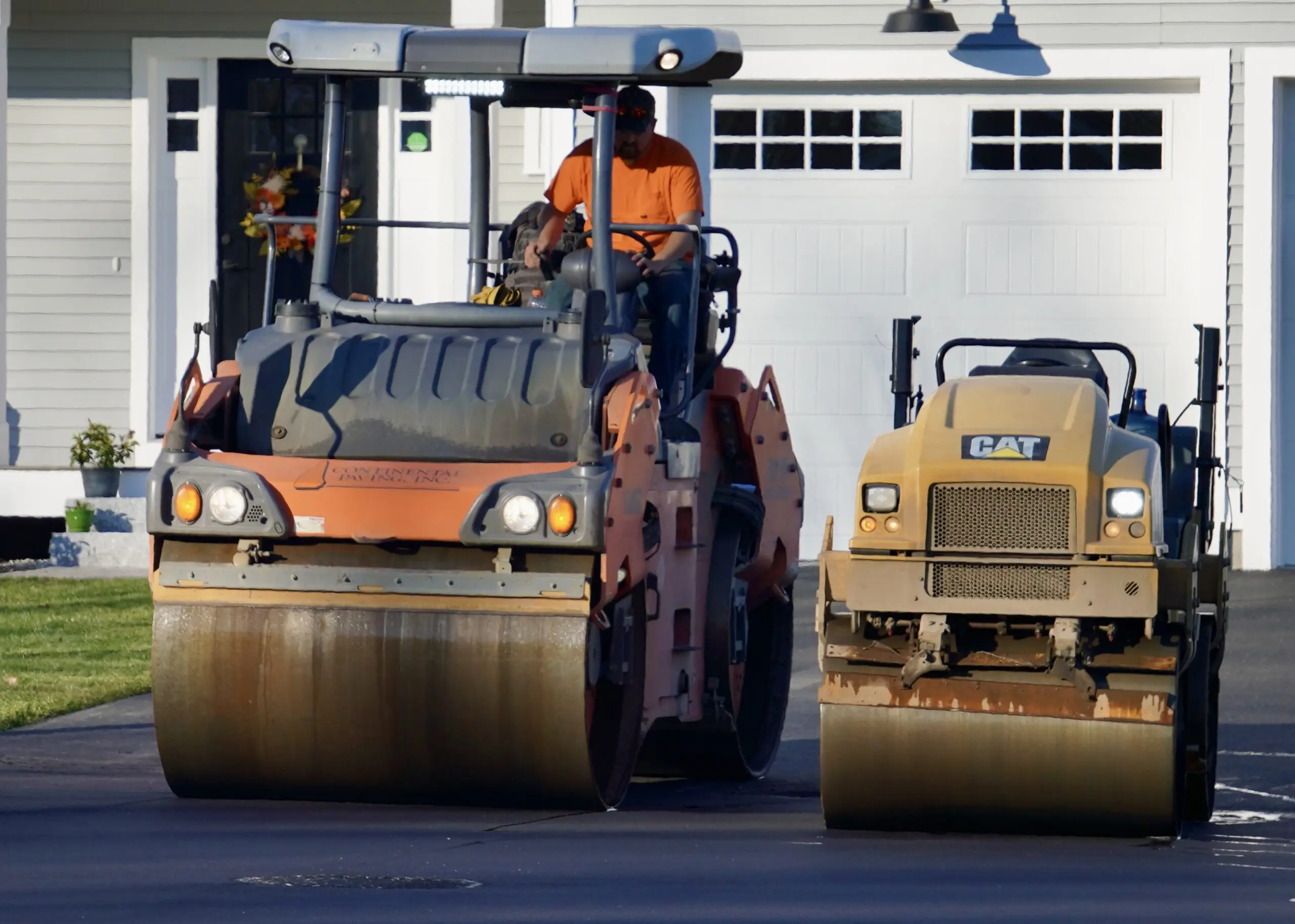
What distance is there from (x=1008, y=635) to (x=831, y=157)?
26.9 ft

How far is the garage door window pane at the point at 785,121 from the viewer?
1448cm

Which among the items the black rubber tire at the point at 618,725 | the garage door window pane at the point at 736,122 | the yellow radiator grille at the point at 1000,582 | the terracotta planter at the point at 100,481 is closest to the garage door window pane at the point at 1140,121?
the garage door window pane at the point at 736,122

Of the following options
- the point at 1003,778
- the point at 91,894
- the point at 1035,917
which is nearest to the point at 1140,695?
the point at 1003,778

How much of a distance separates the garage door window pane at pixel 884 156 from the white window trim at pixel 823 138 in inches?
0.8

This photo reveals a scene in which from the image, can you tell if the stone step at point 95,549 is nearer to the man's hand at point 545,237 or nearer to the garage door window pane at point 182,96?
the garage door window pane at point 182,96

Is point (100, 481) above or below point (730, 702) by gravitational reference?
above

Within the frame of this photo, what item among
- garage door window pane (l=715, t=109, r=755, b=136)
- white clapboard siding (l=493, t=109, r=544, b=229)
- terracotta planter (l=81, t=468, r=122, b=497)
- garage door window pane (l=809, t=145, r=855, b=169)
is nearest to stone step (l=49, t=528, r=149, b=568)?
terracotta planter (l=81, t=468, r=122, b=497)

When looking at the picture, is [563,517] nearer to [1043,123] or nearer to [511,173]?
[1043,123]

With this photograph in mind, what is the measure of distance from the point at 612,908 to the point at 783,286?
30.7ft

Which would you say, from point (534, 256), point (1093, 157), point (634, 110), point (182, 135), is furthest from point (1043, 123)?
point (534, 256)

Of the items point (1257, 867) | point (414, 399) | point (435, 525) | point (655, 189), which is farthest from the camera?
point (655, 189)

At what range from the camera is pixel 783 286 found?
14.5 metres

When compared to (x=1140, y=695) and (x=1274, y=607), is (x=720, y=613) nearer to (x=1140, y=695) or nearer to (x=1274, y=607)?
(x=1140, y=695)

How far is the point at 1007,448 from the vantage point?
6605 mm
